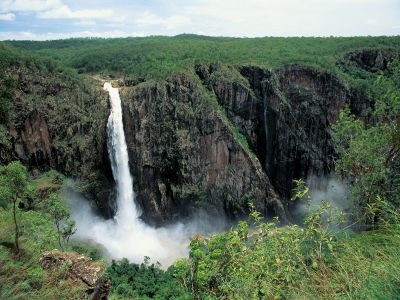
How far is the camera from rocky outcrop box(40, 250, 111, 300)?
6.75 metres

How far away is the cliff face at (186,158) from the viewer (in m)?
37.0

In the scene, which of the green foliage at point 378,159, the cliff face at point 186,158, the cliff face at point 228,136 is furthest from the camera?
the cliff face at point 228,136

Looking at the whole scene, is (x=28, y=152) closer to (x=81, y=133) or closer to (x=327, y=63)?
(x=81, y=133)

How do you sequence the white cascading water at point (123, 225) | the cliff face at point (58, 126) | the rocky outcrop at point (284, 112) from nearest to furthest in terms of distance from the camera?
1. the white cascading water at point (123, 225)
2. the cliff face at point (58, 126)
3. the rocky outcrop at point (284, 112)

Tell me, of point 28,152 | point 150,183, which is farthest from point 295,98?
point 28,152

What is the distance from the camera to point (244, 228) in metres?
6.31

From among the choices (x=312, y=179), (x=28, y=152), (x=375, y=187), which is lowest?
(x=312, y=179)

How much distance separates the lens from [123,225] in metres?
33.5

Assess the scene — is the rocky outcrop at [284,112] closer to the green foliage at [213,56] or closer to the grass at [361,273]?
the green foliage at [213,56]

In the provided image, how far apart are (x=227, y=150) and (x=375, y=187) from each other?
26.0 meters

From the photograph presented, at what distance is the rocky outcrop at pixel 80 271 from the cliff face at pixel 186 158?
29018 millimetres

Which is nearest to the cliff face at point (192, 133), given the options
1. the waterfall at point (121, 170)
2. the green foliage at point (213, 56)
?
the waterfall at point (121, 170)

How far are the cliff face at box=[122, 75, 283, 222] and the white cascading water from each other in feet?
3.82

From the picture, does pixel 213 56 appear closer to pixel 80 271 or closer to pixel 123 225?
pixel 123 225
